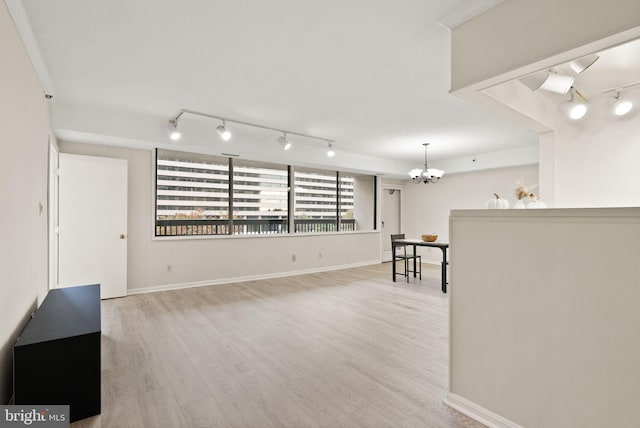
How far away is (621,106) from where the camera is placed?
285cm

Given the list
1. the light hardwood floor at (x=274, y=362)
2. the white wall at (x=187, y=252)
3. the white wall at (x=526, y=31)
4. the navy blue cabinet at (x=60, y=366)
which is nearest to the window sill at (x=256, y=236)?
the white wall at (x=187, y=252)

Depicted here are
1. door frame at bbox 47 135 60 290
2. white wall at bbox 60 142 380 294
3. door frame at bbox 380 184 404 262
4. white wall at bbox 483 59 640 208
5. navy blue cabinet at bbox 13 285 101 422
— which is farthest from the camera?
door frame at bbox 380 184 404 262

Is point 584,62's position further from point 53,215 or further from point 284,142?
point 53,215

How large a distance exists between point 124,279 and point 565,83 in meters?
5.73

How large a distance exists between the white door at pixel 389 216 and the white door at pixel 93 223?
609 centimetres

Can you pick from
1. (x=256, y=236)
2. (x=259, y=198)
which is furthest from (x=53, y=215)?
(x=259, y=198)

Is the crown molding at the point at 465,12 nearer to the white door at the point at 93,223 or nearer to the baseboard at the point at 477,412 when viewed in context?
the baseboard at the point at 477,412

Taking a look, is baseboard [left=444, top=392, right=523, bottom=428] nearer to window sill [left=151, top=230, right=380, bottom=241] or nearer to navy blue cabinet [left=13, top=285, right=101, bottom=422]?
navy blue cabinet [left=13, top=285, right=101, bottom=422]

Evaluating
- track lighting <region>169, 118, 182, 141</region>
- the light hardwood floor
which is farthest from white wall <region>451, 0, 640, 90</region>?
track lighting <region>169, 118, 182, 141</region>

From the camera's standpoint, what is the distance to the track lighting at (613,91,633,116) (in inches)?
111

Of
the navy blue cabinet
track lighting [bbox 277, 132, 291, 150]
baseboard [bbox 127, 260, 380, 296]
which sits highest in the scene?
track lighting [bbox 277, 132, 291, 150]

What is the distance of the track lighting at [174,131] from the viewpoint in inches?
176

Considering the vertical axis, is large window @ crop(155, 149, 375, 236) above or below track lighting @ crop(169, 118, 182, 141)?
below

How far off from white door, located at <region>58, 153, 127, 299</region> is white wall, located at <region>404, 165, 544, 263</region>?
6262mm
